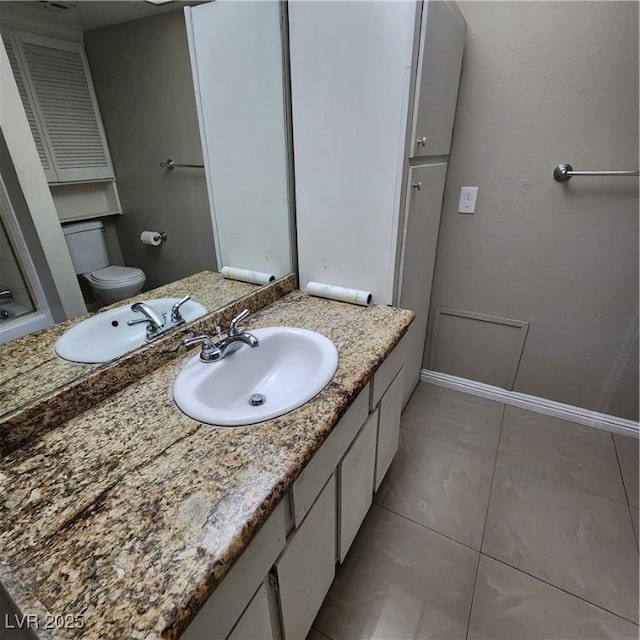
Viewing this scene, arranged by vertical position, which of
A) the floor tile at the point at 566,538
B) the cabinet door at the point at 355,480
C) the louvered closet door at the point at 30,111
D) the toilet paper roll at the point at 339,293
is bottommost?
the floor tile at the point at 566,538

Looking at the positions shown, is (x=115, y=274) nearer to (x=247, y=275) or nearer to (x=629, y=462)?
(x=247, y=275)

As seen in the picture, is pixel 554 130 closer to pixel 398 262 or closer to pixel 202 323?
pixel 398 262

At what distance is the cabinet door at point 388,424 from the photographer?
1.29 meters

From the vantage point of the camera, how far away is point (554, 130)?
1.51m

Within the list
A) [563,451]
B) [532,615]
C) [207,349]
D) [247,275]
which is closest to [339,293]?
[247,275]

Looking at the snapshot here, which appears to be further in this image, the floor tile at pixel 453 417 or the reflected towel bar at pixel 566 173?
the floor tile at pixel 453 417

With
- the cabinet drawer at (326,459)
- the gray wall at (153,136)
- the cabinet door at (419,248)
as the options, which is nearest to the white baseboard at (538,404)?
the cabinet door at (419,248)

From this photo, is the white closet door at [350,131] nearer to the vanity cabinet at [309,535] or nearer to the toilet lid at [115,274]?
the vanity cabinet at [309,535]

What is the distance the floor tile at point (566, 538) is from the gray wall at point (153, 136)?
1.55 metres

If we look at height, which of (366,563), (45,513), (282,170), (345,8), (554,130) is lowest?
(366,563)

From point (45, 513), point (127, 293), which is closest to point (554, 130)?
point (127, 293)

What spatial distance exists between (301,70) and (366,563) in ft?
5.85

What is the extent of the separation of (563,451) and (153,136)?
2.17 meters

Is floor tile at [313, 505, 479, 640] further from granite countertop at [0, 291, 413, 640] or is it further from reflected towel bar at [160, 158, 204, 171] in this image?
reflected towel bar at [160, 158, 204, 171]
